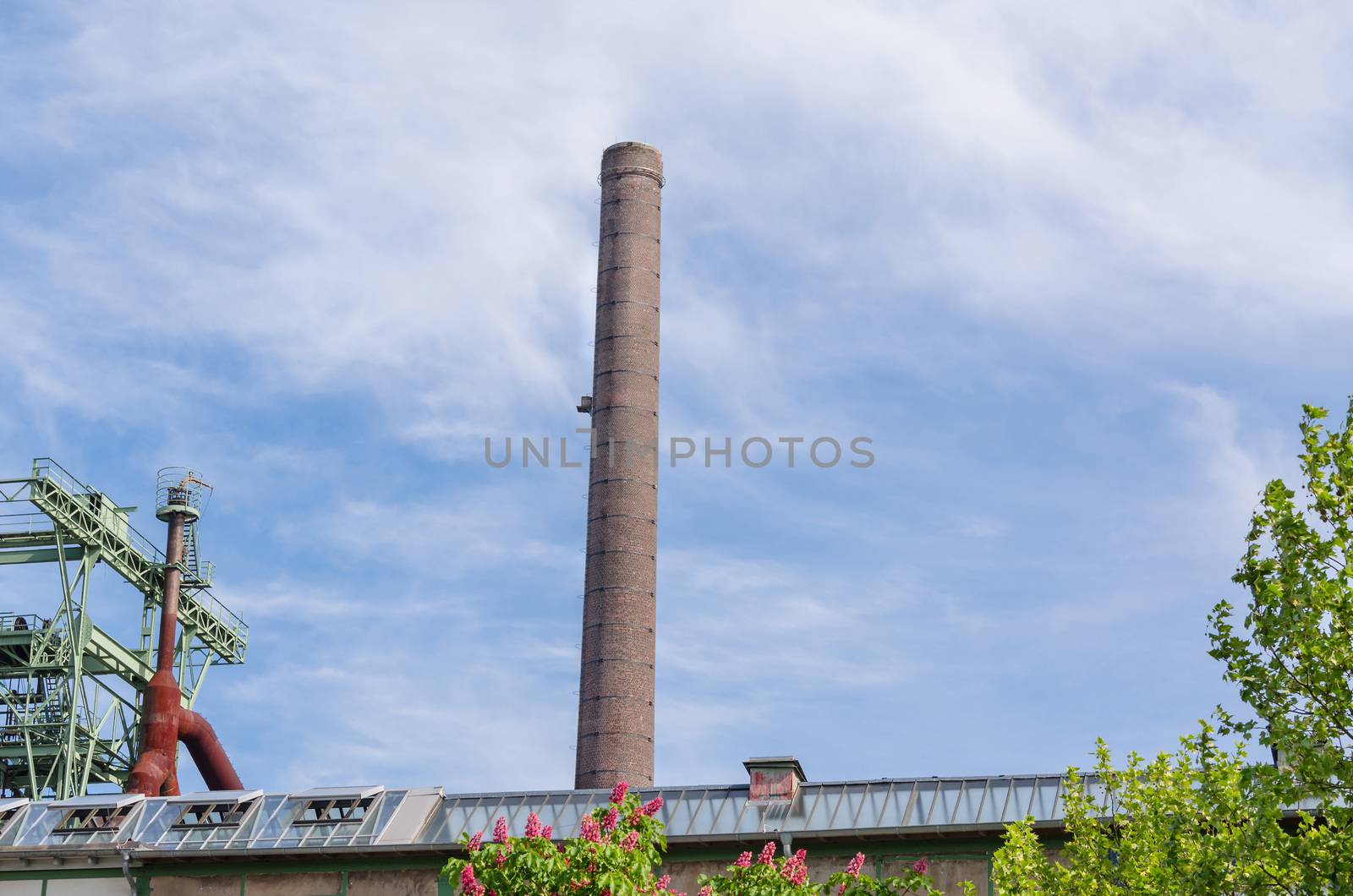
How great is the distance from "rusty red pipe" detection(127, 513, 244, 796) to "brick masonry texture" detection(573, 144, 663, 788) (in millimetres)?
11240

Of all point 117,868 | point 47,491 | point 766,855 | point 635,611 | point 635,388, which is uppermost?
point 635,388

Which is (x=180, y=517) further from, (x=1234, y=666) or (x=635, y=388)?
(x=1234, y=666)

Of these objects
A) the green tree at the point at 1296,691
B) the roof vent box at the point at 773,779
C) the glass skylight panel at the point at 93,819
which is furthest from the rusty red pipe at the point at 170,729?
the green tree at the point at 1296,691

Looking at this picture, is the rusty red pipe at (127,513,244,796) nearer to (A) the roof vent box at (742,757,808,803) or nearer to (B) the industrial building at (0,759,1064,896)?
(B) the industrial building at (0,759,1064,896)

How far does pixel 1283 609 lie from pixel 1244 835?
1.78 meters

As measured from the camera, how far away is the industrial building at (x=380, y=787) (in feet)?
87.0

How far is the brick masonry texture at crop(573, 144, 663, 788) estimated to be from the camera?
4219cm

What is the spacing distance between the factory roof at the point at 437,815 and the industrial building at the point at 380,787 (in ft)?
0.14

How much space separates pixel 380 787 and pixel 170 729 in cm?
1776

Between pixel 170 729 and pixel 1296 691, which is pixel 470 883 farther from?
pixel 170 729

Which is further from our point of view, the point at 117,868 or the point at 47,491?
the point at 47,491

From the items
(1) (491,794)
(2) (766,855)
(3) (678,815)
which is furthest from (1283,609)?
(1) (491,794)

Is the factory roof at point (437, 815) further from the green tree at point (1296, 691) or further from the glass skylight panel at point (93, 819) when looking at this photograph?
the green tree at point (1296, 691)

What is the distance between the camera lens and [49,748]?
143 feet
